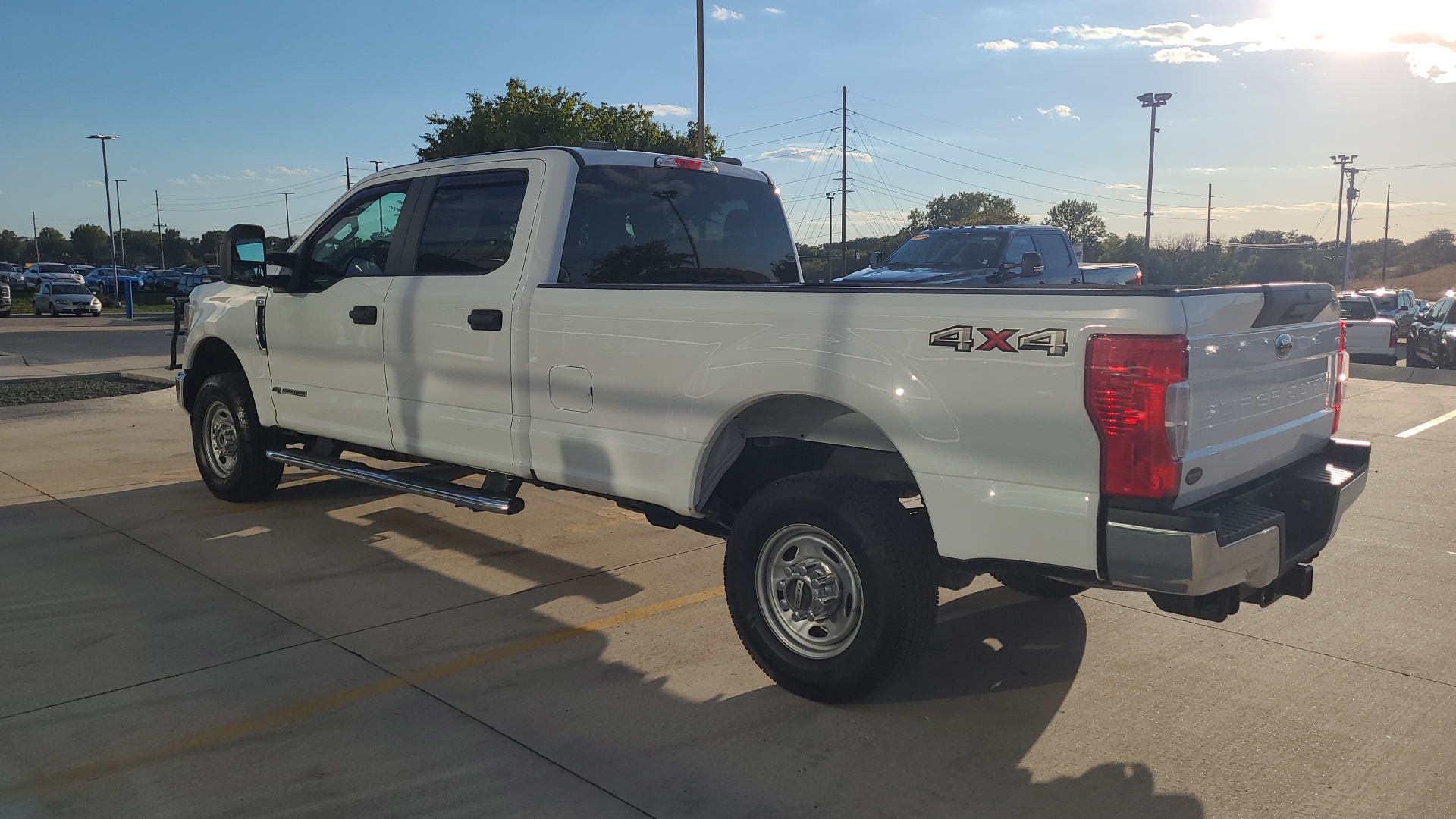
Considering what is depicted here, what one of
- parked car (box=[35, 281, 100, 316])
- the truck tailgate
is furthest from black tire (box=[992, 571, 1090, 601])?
parked car (box=[35, 281, 100, 316])

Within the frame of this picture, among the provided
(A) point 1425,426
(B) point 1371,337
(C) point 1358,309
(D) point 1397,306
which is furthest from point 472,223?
(D) point 1397,306

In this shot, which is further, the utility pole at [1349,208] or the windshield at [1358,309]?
the utility pole at [1349,208]

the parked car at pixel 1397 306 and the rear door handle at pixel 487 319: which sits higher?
the rear door handle at pixel 487 319

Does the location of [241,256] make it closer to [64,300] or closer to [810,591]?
[810,591]

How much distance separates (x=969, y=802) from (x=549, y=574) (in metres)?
3.01

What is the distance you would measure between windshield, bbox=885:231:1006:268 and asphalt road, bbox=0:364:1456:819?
715cm

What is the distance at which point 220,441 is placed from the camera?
24.0ft

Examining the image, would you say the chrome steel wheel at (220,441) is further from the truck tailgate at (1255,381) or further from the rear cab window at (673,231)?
the truck tailgate at (1255,381)

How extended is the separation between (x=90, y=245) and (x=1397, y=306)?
146 metres

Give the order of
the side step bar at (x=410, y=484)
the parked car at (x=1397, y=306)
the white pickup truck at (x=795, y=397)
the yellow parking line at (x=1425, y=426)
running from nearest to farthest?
1. the white pickup truck at (x=795, y=397)
2. the side step bar at (x=410, y=484)
3. the yellow parking line at (x=1425, y=426)
4. the parked car at (x=1397, y=306)

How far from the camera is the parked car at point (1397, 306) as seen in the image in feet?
83.9

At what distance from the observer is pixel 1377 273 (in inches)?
4375

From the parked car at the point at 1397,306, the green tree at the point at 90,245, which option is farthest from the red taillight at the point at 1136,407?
the green tree at the point at 90,245

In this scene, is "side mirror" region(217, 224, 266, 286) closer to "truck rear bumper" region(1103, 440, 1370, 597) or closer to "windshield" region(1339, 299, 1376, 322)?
"truck rear bumper" region(1103, 440, 1370, 597)
